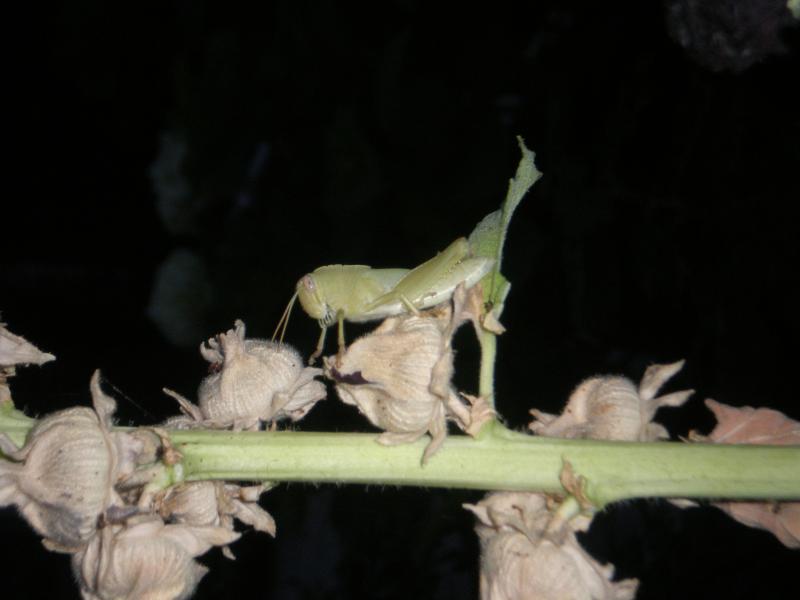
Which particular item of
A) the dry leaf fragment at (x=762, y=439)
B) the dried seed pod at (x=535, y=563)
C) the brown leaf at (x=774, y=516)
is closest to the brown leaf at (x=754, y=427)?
the dry leaf fragment at (x=762, y=439)

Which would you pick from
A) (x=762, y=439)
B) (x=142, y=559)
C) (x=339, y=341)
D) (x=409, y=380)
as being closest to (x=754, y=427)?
(x=762, y=439)

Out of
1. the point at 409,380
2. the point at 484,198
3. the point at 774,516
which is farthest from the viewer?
the point at 484,198

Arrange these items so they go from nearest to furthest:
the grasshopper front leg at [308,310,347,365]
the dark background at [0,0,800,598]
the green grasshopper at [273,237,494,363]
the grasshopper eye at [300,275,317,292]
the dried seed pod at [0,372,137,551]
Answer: the dried seed pod at [0,372,137,551] → the grasshopper front leg at [308,310,347,365] → the green grasshopper at [273,237,494,363] → the grasshopper eye at [300,275,317,292] → the dark background at [0,0,800,598]

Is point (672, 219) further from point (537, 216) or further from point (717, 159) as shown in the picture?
point (537, 216)

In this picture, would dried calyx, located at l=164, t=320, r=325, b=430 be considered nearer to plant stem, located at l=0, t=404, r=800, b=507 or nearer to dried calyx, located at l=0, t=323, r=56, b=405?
plant stem, located at l=0, t=404, r=800, b=507

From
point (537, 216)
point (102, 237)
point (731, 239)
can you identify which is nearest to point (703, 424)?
point (731, 239)

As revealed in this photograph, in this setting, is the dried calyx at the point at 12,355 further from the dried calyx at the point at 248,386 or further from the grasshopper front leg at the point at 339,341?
the grasshopper front leg at the point at 339,341

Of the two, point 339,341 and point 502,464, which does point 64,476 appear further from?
point 502,464

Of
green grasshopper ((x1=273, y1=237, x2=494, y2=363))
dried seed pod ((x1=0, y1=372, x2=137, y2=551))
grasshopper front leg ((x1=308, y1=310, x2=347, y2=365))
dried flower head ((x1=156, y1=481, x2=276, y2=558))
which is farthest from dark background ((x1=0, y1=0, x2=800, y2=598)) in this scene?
dried seed pod ((x1=0, y1=372, x2=137, y2=551))
